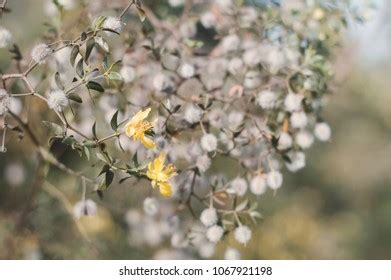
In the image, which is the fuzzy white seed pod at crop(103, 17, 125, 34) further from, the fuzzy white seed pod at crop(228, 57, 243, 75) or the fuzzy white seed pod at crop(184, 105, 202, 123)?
the fuzzy white seed pod at crop(228, 57, 243, 75)

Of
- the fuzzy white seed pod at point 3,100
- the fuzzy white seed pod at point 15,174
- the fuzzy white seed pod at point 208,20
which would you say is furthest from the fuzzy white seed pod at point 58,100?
the fuzzy white seed pod at point 15,174

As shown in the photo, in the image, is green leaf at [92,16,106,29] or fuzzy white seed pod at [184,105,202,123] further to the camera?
fuzzy white seed pod at [184,105,202,123]

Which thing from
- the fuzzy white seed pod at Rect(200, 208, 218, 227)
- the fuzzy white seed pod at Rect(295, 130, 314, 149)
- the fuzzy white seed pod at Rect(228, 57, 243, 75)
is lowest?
the fuzzy white seed pod at Rect(200, 208, 218, 227)

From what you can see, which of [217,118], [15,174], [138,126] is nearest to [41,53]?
[138,126]

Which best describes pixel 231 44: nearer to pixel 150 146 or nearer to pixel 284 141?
pixel 284 141

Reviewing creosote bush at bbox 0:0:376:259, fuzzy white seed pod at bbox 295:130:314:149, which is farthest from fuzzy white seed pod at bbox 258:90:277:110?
fuzzy white seed pod at bbox 295:130:314:149

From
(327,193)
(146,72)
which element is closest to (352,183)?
(327,193)

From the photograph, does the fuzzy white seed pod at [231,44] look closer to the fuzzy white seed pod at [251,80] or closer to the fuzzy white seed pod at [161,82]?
the fuzzy white seed pod at [251,80]
